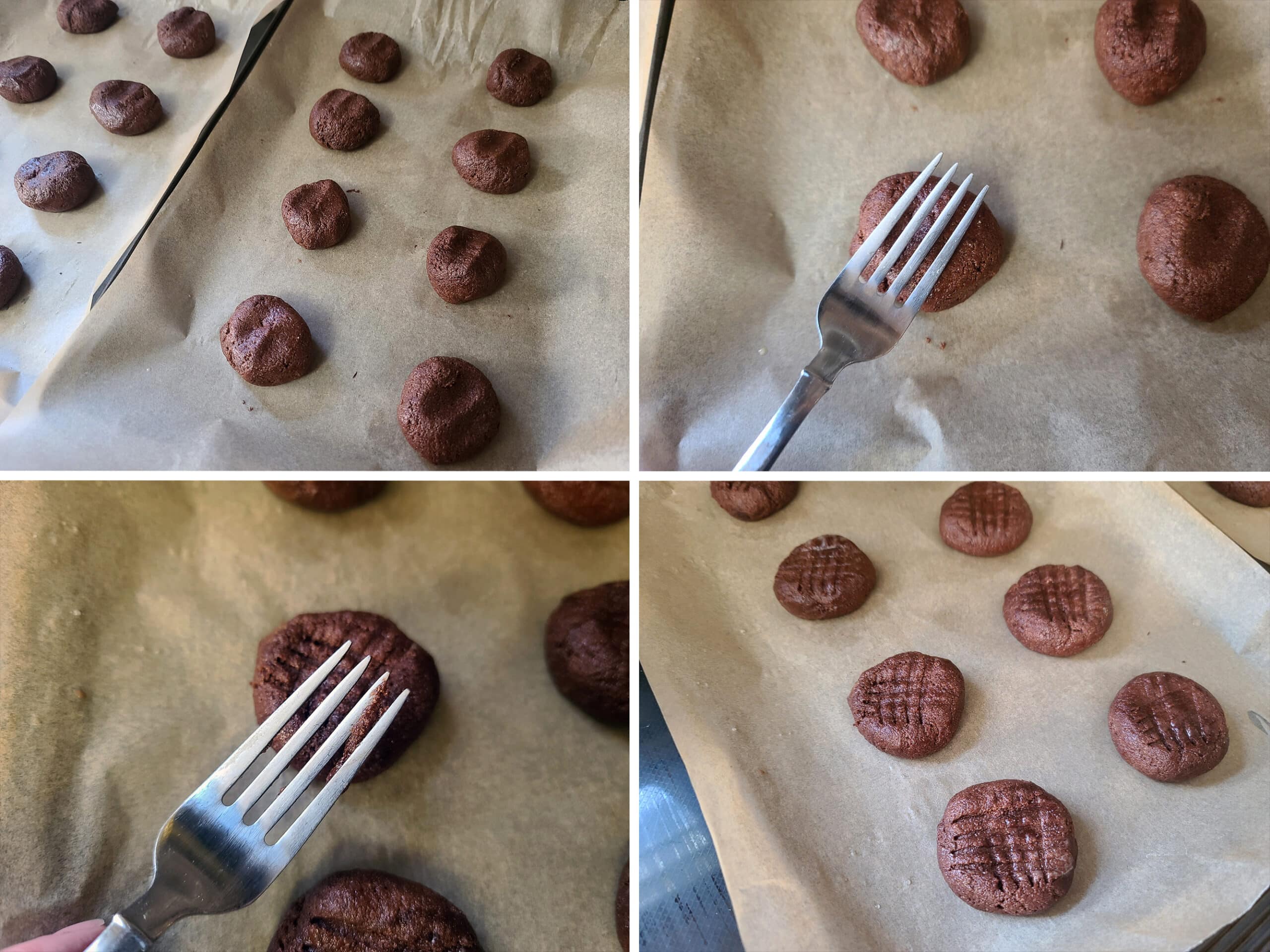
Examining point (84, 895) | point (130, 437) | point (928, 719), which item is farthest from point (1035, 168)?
point (84, 895)

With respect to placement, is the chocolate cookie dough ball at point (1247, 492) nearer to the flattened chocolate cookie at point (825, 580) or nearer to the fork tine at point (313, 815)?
the flattened chocolate cookie at point (825, 580)

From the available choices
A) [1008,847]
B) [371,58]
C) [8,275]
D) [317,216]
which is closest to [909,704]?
[1008,847]

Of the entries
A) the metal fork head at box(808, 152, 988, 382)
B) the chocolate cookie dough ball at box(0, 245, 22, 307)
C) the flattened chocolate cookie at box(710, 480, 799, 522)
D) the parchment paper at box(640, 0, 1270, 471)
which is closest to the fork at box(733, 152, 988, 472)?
the metal fork head at box(808, 152, 988, 382)

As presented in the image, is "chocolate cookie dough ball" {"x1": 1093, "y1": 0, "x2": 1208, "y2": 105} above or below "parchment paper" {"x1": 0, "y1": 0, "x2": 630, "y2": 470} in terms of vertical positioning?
above

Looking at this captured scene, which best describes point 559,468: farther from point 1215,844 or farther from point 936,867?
point 1215,844

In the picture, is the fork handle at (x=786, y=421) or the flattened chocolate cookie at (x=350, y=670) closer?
the fork handle at (x=786, y=421)

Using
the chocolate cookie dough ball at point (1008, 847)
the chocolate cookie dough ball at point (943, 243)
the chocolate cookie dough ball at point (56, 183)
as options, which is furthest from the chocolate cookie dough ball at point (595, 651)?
the chocolate cookie dough ball at point (56, 183)

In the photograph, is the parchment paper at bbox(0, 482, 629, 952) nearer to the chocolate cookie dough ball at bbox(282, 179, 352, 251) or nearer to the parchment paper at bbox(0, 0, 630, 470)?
the parchment paper at bbox(0, 0, 630, 470)
